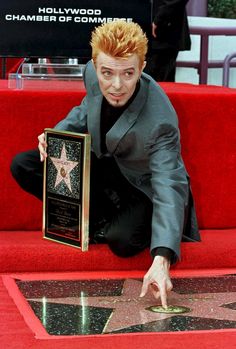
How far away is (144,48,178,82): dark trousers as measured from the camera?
16.7 feet

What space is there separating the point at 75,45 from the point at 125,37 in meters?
0.97

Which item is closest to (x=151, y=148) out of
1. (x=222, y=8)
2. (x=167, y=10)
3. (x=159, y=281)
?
(x=159, y=281)

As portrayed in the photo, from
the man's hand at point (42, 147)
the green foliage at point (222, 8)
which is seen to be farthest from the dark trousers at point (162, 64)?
the green foliage at point (222, 8)

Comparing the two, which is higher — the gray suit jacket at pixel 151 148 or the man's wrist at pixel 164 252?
the gray suit jacket at pixel 151 148

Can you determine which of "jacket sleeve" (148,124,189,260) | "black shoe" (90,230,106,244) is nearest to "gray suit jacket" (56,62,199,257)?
"jacket sleeve" (148,124,189,260)

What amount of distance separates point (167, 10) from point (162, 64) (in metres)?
0.33

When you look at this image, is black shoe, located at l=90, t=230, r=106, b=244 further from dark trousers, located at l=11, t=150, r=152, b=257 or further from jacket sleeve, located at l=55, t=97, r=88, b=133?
jacket sleeve, located at l=55, t=97, r=88, b=133

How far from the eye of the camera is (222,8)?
8047 mm

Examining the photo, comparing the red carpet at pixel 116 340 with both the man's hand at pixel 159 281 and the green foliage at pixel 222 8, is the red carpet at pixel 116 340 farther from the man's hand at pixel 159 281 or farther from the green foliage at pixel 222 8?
the green foliage at pixel 222 8

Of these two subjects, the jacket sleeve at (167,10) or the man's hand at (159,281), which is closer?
the man's hand at (159,281)

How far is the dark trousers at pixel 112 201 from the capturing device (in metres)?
3.29

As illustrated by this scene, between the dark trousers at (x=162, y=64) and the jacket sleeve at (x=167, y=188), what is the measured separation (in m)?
1.88

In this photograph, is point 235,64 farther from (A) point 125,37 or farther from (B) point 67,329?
(B) point 67,329

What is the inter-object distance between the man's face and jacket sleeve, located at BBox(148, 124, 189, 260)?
0.55 feet
